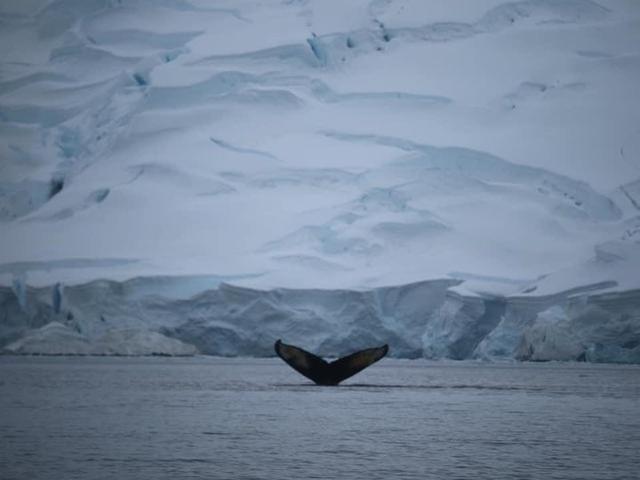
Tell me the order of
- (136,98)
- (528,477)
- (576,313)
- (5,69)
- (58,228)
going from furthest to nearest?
(5,69) → (136,98) → (58,228) → (576,313) → (528,477)

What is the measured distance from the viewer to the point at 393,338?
42.1 metres

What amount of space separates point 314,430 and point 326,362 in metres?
10.3

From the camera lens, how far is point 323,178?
173 feet

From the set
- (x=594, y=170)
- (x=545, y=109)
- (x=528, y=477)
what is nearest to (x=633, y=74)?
(x=545, y=109)

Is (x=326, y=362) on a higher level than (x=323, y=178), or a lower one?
lower

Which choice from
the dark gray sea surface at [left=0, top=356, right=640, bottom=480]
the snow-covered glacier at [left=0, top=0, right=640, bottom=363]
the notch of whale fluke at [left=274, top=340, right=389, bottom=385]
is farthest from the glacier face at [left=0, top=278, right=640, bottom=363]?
the notch of whale fluke at [left=274, top=340, right=389, bottom=385]

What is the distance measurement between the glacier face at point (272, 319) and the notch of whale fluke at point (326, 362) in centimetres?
1206

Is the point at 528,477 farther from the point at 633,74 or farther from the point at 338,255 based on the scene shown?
the point at 633,74

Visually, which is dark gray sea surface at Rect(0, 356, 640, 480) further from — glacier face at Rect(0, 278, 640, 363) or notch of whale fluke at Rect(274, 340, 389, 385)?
glacier face at Rect(0, 278, 640, 363)

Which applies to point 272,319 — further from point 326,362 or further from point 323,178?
point 326,362

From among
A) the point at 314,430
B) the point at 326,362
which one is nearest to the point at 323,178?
the point at 326,362

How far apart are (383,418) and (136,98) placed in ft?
134

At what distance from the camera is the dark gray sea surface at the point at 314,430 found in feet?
42.7

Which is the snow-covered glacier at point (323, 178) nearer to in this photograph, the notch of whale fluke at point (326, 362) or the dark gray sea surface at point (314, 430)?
the dark gray sea surface at point (314, 430)
